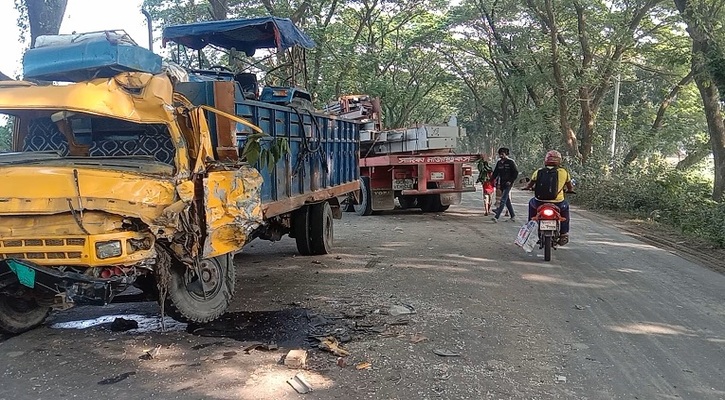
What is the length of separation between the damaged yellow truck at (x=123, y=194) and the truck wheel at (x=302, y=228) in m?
2.57

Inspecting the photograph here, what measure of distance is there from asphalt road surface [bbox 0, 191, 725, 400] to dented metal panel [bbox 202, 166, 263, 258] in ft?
2.75

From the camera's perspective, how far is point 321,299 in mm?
6812

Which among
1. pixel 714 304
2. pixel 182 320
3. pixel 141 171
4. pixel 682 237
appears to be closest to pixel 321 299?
pixel 182 320

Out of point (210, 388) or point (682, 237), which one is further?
point (682, 237)

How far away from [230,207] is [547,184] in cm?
545

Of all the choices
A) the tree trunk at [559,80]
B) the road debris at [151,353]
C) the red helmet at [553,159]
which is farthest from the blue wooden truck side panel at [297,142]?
the tree trunk at [559,80]

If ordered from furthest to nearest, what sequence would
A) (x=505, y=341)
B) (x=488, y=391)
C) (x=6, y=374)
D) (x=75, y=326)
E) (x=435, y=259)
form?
(x=435, y=259) → (x=75, y=326) → (x=505, y=341) → (x=6, y=374) → (x=488, y=391)

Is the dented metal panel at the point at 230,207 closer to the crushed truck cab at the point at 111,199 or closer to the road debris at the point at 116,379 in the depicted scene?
the crushed truck cab at the point at 111,199

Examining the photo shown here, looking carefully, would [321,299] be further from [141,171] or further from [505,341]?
[141,171]

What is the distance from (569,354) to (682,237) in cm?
803

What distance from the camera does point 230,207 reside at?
5.49 meters

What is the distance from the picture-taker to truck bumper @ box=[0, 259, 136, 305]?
4.45m

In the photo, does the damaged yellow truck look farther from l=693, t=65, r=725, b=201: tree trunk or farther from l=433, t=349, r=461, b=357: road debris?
l=693, t=65, r=725, b=201: tree trunk

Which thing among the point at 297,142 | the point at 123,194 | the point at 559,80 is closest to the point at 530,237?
the point at 297,142
